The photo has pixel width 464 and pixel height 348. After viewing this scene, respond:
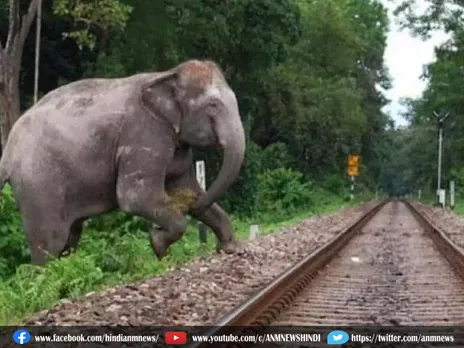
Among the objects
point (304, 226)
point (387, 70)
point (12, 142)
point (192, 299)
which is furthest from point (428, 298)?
point (387, 70)

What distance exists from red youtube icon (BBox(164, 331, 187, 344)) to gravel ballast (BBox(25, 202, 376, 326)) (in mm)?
1076

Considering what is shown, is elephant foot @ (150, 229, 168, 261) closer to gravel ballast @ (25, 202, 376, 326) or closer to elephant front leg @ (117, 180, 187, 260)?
elephant front leg @ (117, 180, 187, 260)

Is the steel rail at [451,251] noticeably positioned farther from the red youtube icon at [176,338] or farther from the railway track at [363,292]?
the red youtube icon at [176,338]

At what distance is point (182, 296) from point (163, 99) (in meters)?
3.28

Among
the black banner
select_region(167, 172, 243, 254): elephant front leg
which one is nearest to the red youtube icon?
the black banner

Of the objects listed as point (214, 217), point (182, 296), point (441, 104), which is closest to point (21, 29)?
point (214, 217)

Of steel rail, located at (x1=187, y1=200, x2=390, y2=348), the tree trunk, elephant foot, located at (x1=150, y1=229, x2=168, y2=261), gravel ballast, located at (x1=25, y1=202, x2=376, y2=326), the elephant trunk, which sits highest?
the tree trunk

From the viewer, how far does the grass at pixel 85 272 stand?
9227 mm

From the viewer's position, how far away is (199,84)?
12023 mm

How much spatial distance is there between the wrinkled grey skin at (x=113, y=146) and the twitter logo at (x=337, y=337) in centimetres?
528

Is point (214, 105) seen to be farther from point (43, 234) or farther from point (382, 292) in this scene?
point (382, 292)

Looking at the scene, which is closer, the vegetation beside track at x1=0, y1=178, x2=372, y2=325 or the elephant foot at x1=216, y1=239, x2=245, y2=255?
the vegetation beside track at x1=0, y1=178, x2=372, y2=325

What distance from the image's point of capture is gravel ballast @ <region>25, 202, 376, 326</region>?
7.92 m

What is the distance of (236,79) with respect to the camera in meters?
30.1
